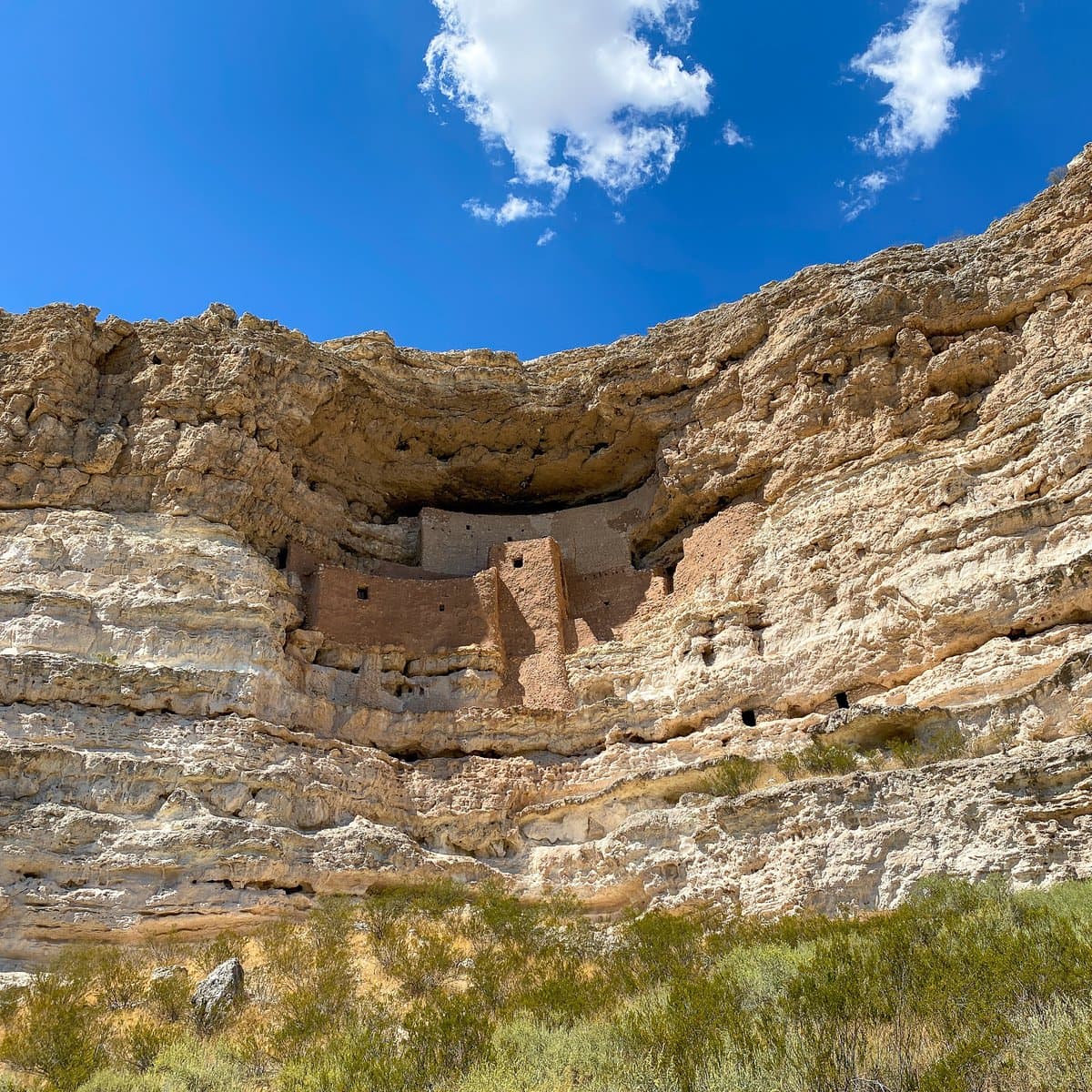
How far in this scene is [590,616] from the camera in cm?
1725

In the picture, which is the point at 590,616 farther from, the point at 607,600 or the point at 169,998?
the point at 169,998

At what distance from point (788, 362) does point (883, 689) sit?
6.72 meters

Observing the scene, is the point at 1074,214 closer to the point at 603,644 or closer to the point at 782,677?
the point at 782,677

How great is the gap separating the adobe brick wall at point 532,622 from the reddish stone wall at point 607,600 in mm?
355

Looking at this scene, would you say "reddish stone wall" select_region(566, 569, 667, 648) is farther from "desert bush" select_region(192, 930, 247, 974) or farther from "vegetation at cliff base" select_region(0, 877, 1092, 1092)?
"desert bush" select_region(192, 930, 247, 974)

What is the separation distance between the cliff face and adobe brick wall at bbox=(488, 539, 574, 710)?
31 cm

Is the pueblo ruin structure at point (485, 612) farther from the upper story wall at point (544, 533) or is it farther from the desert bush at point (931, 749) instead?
the desert bush at point (931, 749)

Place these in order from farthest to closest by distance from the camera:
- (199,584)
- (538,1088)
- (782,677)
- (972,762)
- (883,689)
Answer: (199,584) → (782,677) → (883,689) → (972,762) → (538,1088)

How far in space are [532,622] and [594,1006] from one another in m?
9.20

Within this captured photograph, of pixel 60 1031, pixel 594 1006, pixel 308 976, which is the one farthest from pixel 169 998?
pixel 594 1006

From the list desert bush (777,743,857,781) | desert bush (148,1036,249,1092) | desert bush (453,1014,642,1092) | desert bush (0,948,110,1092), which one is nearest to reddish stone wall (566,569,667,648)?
desert bush (777,743,857,781)

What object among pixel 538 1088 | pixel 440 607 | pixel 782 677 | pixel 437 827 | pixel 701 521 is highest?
pixel 701 521

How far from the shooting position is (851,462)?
15.9 metres

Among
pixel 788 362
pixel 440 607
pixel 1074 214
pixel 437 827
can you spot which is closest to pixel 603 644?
pixel 440 607
